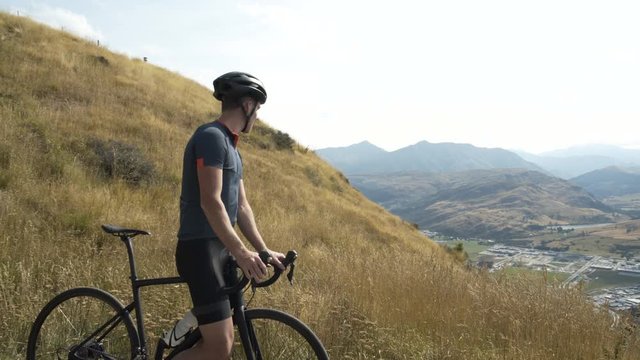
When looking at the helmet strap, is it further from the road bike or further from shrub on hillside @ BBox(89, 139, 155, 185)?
shrub on hillside @ BBox(89, 139, 155, 185)

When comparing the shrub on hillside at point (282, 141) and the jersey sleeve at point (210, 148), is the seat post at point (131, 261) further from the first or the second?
the shrub on hillside at point (282, 141)

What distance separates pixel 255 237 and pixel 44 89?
54.4ft

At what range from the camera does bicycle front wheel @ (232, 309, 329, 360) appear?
300 cm

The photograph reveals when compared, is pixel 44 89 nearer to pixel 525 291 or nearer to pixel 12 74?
pixel 12 74

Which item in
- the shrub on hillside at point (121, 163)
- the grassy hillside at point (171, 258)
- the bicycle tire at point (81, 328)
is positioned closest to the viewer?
the bicycle tire at point (81, 328)

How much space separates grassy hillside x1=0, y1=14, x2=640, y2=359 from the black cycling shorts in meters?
1.89

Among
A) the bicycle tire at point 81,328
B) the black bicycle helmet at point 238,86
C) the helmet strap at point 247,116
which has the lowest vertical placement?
the bicycle tire at point 81,328

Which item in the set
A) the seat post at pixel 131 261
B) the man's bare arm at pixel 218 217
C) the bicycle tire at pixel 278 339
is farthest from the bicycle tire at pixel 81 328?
the man's bare arm at pixel 218 217

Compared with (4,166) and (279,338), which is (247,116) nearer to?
(279,338)

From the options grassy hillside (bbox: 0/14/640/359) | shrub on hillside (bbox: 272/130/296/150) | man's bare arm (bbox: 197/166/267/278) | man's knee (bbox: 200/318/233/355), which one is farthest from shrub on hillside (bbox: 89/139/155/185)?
shrub on hillside (bbox: 272/130/296/150)

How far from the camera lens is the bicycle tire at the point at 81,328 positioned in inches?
145

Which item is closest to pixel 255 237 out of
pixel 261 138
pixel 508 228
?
pixel 261 138

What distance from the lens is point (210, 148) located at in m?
2.71

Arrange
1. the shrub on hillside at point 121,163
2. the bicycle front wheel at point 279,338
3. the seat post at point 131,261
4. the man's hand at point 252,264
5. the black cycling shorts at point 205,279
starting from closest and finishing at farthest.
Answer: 1. the man's hand at point 252,264
2. the black cycling shorts at point 205,279
3. the bicycle front wheel at point 279,338
4. the seat post at point 131,261
5. the shrub on hillside at point 121,163
